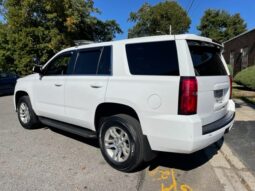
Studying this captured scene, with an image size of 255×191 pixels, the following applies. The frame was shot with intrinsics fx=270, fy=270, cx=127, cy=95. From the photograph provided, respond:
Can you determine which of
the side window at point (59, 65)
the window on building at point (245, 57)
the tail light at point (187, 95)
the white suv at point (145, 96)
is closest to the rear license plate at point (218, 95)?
the white suv at point (145, 96)

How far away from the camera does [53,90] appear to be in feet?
17.7

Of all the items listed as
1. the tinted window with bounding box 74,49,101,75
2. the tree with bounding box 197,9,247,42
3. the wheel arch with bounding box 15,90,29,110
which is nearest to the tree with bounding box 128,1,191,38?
the tree with bounding box 197,9,247,42

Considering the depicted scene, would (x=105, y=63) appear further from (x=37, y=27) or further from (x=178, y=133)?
(x=37, y=27)

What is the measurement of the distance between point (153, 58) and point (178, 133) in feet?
3.64

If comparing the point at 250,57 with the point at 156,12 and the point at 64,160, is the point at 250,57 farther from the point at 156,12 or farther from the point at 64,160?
the point at 156,12

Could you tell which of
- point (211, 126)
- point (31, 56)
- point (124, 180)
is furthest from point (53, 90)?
point (31, 56)

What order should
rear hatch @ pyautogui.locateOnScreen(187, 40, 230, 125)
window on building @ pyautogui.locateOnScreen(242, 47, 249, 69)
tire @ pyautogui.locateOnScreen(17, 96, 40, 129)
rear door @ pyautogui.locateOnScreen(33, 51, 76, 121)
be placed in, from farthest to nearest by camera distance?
window on building @ pyautogui.locateOnScreen(242, 47, 249, 69) → tire @ pyautogui.locateOnScreen(17, 96, 40, 129) → rear door @ pyautogui.locateOnScreen(33, 51, 76, 121) → rear hatch @ pyautogui.locateOnScreen(187, 40, 230, 125)

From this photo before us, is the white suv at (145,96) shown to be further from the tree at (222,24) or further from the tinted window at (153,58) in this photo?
the tree at (222,24)

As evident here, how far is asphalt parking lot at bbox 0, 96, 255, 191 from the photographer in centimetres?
378

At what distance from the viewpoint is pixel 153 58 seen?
3.81m

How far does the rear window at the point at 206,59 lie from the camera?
3.74m

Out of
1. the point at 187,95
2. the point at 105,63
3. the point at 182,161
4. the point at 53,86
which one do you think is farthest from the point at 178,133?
the point at 53,86

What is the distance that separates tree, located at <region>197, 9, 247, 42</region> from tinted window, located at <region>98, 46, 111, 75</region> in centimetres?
5045

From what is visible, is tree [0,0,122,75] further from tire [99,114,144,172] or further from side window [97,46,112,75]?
tire [99,114,144,172]
